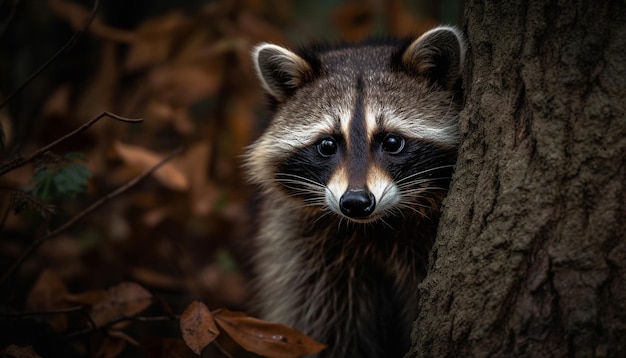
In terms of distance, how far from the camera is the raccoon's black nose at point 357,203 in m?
2.74

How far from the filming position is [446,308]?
2.44 metres

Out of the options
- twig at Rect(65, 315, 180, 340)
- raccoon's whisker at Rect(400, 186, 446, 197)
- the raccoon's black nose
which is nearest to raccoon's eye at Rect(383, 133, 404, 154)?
raccoon's whisker at Rect(400, 186, 446, 197)

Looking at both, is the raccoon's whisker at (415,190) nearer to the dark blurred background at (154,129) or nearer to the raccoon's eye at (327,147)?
the raccoon's eye at (327,147)

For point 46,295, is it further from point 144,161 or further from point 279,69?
point 279,69

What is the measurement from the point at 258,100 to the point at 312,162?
7.48 ft

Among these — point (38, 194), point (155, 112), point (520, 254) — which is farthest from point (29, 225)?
point (520, 254)

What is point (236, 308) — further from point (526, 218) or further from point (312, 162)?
point (526, 218)

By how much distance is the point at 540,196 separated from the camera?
2203 millimetres

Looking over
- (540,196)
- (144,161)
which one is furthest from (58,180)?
(540,196)

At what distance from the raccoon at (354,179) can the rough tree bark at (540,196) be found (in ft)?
1.60

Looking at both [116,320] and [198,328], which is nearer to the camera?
[198,328]

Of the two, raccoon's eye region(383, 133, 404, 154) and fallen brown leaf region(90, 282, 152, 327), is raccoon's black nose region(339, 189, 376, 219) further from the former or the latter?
fallen brown leaf region(90, 282, 152, 327)

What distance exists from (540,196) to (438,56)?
112cm

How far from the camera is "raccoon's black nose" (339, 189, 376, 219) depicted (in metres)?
2.74
